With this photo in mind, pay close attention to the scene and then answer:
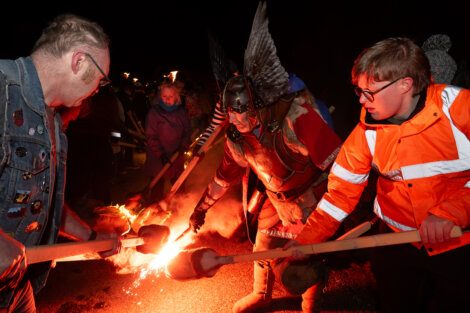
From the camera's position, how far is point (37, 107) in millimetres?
1991

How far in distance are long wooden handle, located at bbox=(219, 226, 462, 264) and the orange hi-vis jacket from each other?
0.64 ft

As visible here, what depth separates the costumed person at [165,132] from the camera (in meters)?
6.29

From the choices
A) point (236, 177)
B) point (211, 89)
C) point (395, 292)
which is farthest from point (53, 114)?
point (211, 89)

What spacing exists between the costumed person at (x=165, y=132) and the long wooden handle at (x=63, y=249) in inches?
151

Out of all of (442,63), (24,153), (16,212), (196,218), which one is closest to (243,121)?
Answer: (196,218)

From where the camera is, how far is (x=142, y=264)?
15.8 ft

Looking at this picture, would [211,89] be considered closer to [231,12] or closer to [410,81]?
[231,12]

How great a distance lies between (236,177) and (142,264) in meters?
2.19

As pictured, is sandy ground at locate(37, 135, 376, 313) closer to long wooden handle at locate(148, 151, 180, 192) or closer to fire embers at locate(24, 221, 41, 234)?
long wooden handle at locate(148, 151, 180, 192)

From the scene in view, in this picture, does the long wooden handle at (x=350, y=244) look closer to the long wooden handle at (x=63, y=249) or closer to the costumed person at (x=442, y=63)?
the long wooden handle at (x=63, y=249)

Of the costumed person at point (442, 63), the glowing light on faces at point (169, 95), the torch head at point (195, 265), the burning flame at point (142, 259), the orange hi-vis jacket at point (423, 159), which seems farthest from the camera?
the glowing light on faces at point (169, 95)

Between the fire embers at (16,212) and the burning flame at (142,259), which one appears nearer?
the fire embers at (16,212)

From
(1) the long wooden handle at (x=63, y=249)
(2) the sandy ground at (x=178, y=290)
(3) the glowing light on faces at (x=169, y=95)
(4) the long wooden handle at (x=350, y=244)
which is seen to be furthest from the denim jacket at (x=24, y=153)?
(3) the glowing light on faces at (x=169, y=95)

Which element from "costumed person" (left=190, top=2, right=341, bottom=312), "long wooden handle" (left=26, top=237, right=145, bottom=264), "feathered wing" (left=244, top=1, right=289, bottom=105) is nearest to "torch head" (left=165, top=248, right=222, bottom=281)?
"long wooden handle" (left=26, top=237, right=145, bottom=264)
